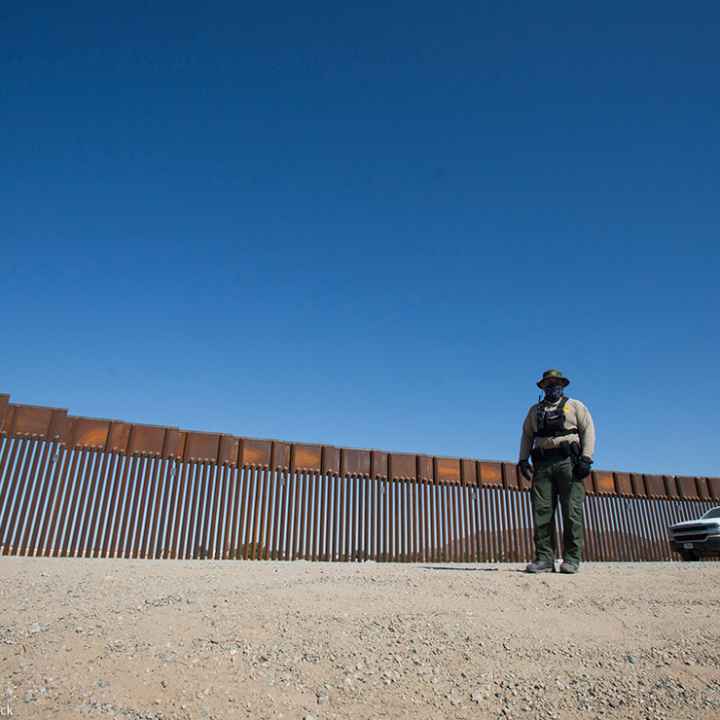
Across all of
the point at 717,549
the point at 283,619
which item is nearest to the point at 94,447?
the point at 283,619

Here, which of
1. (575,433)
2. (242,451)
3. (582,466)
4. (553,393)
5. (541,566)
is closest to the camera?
(541,566)

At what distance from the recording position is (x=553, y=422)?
21.2ft

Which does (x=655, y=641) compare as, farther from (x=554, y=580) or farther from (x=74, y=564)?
(x=74, y=564)

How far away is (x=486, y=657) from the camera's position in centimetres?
329

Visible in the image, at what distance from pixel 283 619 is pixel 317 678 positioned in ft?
2.70

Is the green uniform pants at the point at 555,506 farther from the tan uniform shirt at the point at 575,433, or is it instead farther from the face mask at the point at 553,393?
the face mask at the point at 553,393

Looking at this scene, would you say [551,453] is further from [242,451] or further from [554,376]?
[242,451]

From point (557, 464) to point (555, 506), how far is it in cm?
47

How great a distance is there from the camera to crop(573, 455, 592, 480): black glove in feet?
20.5

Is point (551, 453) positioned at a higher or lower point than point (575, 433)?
lower

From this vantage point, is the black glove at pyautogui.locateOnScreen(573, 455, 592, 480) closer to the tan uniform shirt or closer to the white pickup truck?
the tan uniform shirt

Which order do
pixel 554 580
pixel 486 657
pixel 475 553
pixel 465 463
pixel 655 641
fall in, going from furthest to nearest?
1. pixel 465 463
2. pixel 475 553
3. pixel 554 580
4. pixel 655 641
5. pixel 486 657

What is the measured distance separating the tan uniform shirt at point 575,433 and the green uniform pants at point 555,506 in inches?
8.4

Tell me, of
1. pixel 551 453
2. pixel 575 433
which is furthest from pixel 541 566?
Answer: pixel 575 433
